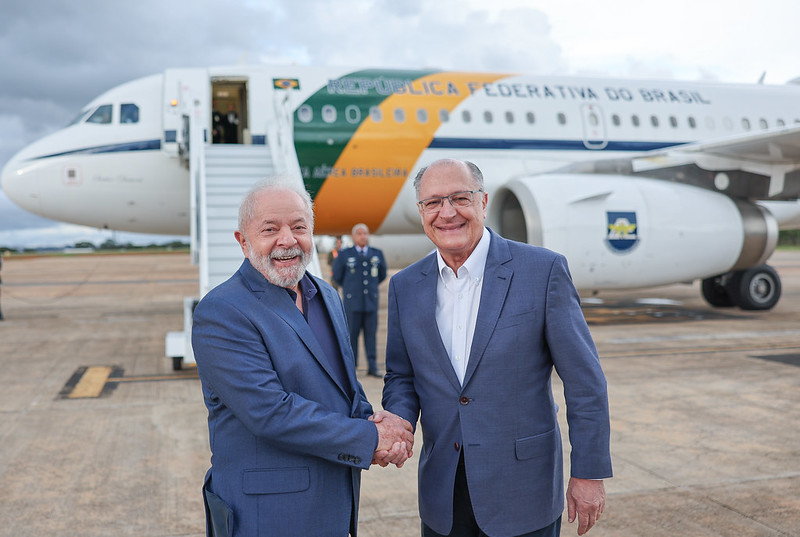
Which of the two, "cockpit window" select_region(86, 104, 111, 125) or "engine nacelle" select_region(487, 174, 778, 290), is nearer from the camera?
"engine nacelle" select_region(487, 174, 778, 290)

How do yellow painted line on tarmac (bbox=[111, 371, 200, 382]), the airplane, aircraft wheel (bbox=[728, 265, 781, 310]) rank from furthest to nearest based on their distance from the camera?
aircraft wheel (bbox=[728, 265, 781, 310])
the airplane
yellow painted line on tarmac (bbox=[111, 371, 200, 382])

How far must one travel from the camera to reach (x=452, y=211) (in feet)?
6.96

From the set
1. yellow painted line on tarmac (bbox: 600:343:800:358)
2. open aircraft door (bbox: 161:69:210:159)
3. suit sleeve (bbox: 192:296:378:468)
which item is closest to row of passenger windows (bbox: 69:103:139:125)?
open aircraft door (bbox: 161:69:210:159)

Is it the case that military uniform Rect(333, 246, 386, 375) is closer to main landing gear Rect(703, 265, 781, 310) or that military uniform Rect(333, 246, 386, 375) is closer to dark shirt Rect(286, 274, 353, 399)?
→ dark shirt Rect(286, 274, 353, 399)

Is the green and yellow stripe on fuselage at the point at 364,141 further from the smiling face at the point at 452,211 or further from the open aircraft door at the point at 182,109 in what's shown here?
the smiling face at the point at 452,211

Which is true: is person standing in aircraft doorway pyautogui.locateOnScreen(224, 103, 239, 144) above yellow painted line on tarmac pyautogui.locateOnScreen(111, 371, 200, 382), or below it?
above

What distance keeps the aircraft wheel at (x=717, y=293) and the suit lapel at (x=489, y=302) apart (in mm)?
11177

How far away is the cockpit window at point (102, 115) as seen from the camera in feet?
32.6

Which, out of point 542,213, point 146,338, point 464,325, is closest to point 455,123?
point 542,213

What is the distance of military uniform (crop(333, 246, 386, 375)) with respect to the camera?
7.33 m

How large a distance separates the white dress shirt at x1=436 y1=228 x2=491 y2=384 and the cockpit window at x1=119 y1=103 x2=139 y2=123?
29.1 feet

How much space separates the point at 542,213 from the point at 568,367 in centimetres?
723

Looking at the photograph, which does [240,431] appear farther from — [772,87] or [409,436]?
[772,87]

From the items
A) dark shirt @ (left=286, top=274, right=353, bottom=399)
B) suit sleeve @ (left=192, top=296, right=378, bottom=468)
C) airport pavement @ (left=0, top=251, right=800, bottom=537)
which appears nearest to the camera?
suit sleeve @ (left=192, top=296, right=378, bottom=468)
